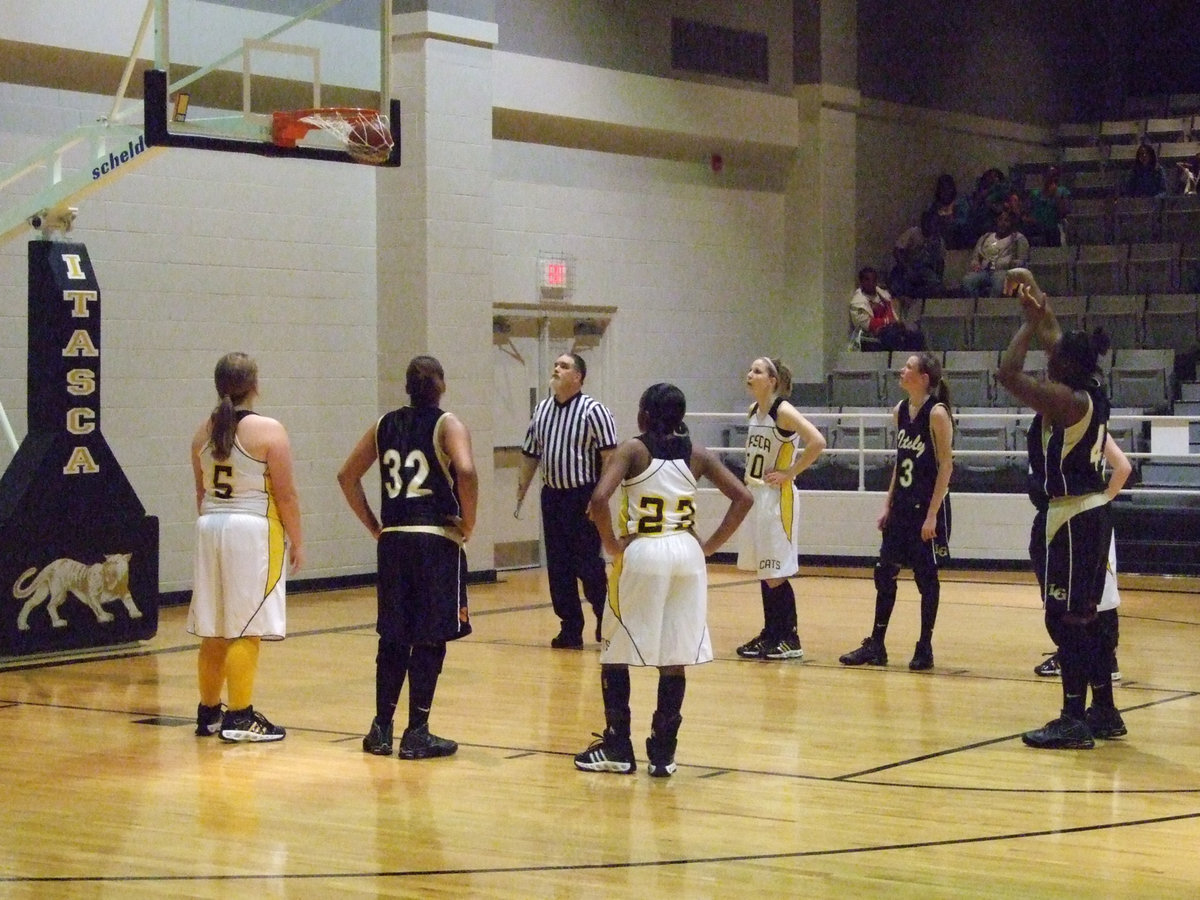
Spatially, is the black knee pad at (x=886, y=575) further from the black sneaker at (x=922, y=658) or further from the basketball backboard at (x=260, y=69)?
the basketball backboard at (x=260, y=69)

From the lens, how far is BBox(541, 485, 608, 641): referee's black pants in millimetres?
10516

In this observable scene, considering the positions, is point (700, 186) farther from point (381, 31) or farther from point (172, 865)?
point (172, 865)

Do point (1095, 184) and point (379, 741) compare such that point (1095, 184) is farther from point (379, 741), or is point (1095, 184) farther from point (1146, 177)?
point (379, 741)

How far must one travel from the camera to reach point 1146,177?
64.3 ft

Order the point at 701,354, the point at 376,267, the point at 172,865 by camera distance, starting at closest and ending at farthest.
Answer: the point at 172,865 < the point at 376,267 < the point at 701,354

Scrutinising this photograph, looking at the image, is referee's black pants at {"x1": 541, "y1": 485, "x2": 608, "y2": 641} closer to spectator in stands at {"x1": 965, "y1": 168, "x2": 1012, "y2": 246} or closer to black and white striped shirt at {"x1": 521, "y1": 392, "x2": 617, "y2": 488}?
black and white striped shirt at {"x1": 521, "y1": 392, "x2": 617, "y2": 488}

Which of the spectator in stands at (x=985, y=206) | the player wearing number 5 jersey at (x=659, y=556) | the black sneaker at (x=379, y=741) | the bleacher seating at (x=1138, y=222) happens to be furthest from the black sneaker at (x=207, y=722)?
the bleacher seating at (x=1138, y=222)

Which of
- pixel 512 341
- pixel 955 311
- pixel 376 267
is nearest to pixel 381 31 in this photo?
pixel 376 267

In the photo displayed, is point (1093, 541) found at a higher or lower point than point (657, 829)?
higher

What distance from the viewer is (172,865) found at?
559cm

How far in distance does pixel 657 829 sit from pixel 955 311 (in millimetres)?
12855

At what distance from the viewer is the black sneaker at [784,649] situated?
10180mm

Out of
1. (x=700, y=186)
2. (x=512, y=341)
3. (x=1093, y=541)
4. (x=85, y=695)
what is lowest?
(x=85, y=695)

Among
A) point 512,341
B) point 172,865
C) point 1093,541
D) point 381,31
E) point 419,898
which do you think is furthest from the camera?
point 512,341
